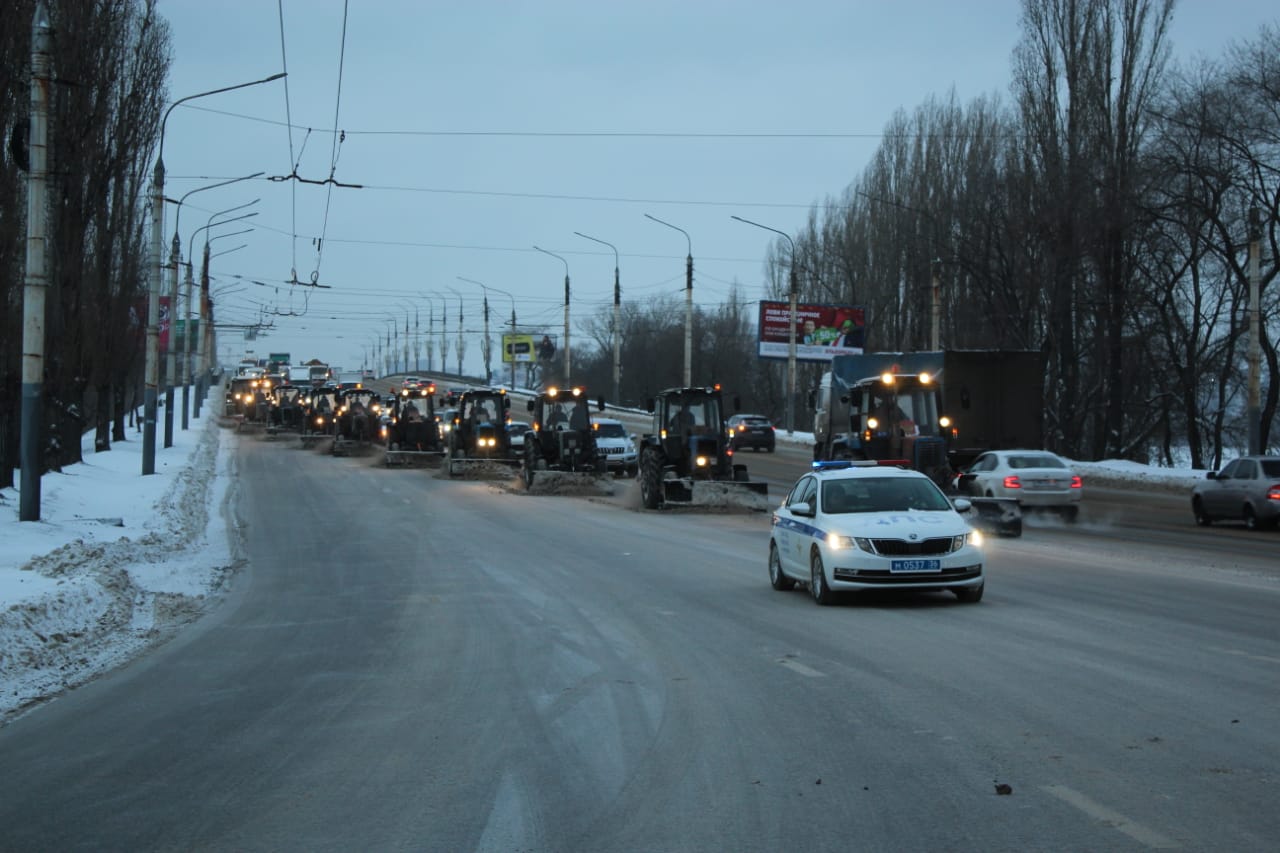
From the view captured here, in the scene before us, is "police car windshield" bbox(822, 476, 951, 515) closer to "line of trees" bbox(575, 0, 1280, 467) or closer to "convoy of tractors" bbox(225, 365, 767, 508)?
"convoy of tractors" bbox(225, 365, 767, 508)

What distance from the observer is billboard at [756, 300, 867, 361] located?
249ft

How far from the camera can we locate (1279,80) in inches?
1692

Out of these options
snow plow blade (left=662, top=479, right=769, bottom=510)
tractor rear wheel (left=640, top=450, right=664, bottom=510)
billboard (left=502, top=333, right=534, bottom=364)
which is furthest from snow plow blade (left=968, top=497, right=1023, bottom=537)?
billboard (left=502, top=333, right=534, bottom=364)

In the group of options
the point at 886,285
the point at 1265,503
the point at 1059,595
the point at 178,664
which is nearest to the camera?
the point at 178,664

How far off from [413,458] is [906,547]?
36.1m

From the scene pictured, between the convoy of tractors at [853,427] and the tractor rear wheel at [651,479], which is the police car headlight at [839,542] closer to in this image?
the convoy of tractors at [853,427]

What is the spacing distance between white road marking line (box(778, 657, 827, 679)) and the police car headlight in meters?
3.11

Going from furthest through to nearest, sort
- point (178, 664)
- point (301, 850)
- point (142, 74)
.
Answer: point (142, 74), point (178, 664), point (301, 850)

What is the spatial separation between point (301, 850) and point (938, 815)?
109 inches

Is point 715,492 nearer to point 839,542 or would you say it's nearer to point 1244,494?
point 1244,494

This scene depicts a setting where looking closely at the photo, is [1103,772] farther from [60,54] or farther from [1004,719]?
[60,54]

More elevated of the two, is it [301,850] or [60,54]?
[60,54]

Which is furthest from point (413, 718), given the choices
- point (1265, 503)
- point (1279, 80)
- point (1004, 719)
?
point (1279, 80)

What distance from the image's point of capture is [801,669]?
10305mm
